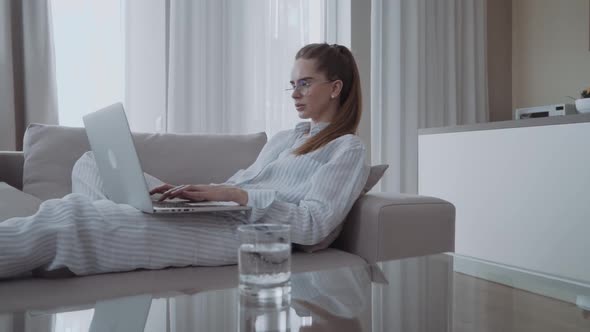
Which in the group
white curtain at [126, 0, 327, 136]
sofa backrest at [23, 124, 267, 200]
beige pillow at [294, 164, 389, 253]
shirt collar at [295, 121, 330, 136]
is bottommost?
beige pillow at [294, 164, 389, 253]

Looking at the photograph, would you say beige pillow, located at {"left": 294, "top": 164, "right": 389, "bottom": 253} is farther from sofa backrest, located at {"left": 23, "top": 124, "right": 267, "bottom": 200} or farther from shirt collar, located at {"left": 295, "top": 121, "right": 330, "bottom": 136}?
sofa backrest, located at {"left": 23, "top": 124, "right": 267, "bottom": 200}

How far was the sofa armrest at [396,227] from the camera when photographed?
3.99 ft

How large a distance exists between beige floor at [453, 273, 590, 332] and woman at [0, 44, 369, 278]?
1.66ft

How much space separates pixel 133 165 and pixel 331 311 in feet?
1.79

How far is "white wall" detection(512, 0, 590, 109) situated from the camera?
3209 mm

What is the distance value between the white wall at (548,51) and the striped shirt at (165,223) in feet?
8.65

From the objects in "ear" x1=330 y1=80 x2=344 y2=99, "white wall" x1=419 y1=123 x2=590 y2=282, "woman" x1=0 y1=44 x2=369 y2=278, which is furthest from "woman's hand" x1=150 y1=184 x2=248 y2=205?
"white wall" x1=419 y1=123 x2=590 y2=282

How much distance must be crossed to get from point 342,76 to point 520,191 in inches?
43.4

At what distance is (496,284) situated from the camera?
738 millimetres

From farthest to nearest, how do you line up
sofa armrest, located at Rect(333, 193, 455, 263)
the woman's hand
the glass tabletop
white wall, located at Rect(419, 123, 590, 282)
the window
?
the window < white wall, located at Rect(419, 123, 590, 282) < sofa armrest, located at Rect(333, 193, 455, 263) < the woman's hand < the glass tabletop

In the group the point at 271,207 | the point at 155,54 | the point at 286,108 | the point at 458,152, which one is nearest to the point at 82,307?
the point at 271,207

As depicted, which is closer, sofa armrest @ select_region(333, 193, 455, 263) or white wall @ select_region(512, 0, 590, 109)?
sofa armrest @ select_region(333, 193, 455, 263)

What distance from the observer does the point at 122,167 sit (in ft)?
3.42

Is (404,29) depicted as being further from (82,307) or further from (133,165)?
(82,307)
